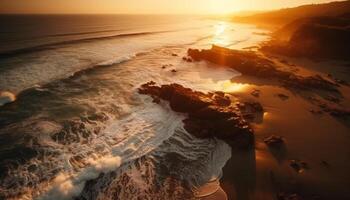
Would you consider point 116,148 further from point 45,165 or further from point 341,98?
point 341,98

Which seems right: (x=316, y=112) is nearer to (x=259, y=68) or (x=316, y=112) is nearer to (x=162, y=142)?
(x=259, y=68)

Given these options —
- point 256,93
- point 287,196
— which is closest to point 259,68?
point 256,93

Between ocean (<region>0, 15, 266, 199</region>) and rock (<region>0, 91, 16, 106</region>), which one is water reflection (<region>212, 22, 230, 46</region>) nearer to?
ocean (<region>0, 15, 266, 199</region>)

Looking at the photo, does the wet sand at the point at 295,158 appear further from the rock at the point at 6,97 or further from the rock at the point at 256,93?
the rock at the point at 6,97

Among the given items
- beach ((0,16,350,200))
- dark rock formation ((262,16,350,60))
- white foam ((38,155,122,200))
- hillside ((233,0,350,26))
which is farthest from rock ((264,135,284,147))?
hillside ((233,0,350,26))

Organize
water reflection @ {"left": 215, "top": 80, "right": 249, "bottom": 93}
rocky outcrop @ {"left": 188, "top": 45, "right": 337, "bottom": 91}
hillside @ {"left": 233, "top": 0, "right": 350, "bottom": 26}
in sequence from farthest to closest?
hillside @ {"left": 233, "top": 0, "right": 350, "bottom": 26} → rocky outcrop @ {"left": 188, "top": 45, "right": 337, "bottom": 91} → water reflection @ {"left": 215, "top": 80, "right": 249, "bottom": 93}
